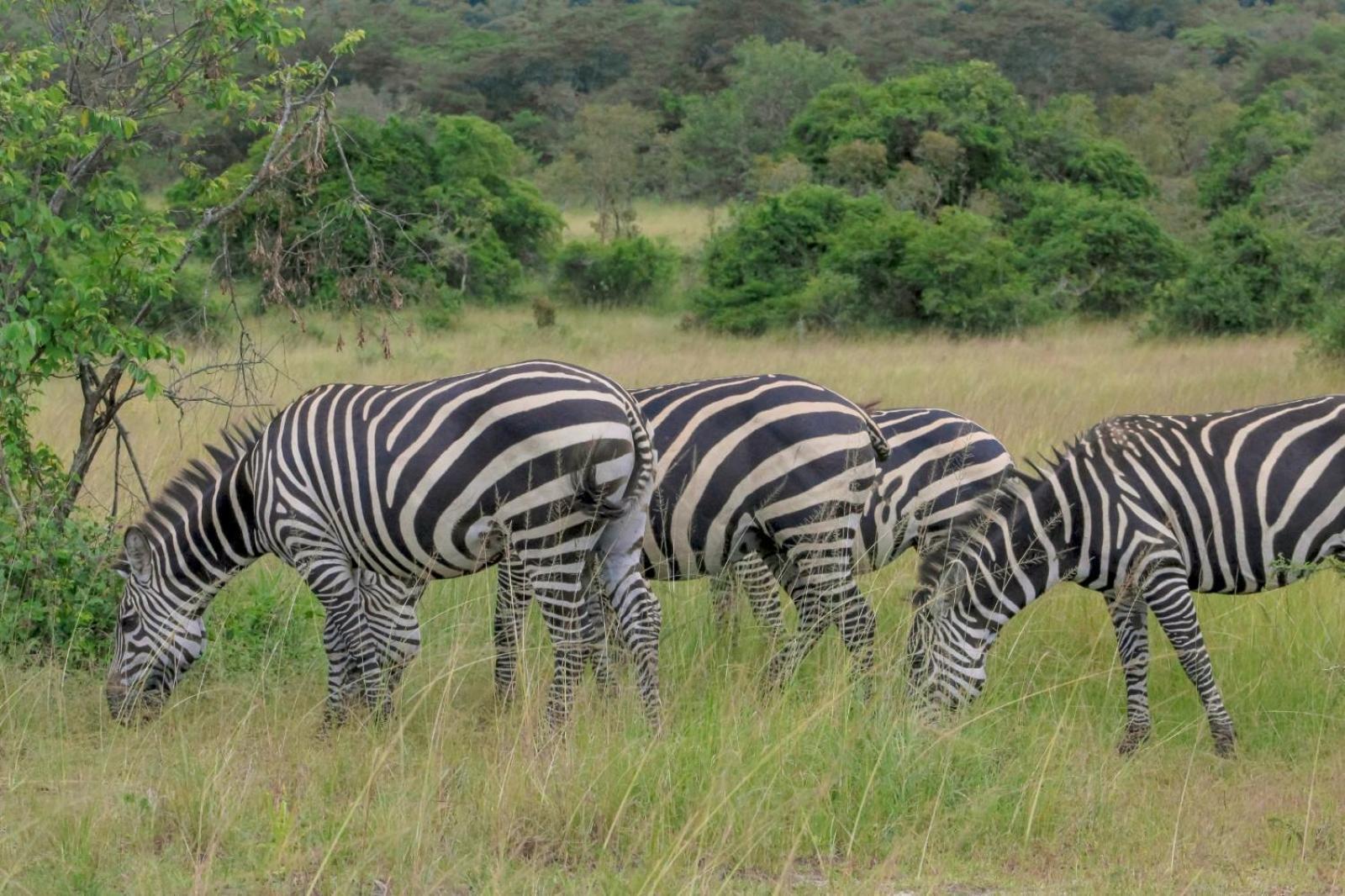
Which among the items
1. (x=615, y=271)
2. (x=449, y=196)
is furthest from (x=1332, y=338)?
(x=449, y=196)

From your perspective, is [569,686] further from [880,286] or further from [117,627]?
[880,286]

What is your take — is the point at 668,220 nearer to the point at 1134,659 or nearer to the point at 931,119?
the point at 931,119

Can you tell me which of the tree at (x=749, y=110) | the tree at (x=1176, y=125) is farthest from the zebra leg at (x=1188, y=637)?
the tree at (x=1176, y=125)

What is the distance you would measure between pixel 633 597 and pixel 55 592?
7.88 ft

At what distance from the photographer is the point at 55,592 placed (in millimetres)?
5922

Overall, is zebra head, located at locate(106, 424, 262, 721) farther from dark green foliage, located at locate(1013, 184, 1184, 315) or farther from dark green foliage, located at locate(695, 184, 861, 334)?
dark green foliage, located at locate(1013, 184, 1184, 315)

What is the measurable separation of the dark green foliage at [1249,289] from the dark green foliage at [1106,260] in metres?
1.84

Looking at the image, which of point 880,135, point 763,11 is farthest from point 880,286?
point 763,11

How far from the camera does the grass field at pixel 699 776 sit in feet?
12.9

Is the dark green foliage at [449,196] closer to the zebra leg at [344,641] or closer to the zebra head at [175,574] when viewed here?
the zebra head at [175,574]

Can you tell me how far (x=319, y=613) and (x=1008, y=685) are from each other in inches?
112

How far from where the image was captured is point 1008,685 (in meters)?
5.83

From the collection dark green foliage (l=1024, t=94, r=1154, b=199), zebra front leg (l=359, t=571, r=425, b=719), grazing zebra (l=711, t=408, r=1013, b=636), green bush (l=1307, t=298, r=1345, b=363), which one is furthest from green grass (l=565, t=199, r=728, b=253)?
zebra front leg (l=359, t=571, r=425, b=719)

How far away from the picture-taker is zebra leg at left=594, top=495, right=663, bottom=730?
523 cm
